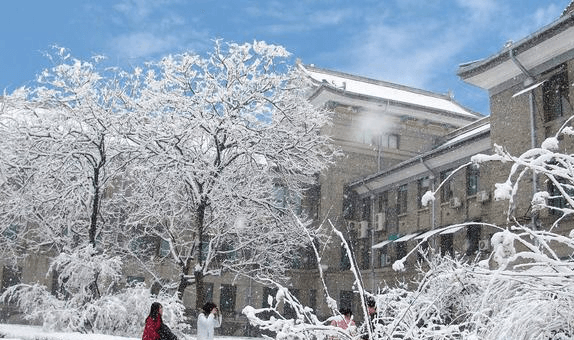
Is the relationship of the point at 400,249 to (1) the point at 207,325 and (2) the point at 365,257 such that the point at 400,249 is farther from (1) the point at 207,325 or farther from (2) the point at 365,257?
(1) the point at 207,325

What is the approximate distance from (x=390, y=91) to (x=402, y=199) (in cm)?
1367

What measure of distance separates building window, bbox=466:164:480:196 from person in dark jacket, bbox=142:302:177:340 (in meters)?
20.5

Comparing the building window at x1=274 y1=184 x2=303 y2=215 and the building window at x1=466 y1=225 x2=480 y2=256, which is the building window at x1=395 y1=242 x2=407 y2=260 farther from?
the building window at x1=274 y1=184 x2=303 y2=215

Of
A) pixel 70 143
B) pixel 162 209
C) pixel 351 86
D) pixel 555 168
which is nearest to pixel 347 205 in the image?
pixel 351 86

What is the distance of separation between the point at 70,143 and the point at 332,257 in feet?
71.5

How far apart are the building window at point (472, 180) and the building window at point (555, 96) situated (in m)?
7.41

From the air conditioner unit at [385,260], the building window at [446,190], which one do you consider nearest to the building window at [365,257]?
the air conditioner unit at [385,260]

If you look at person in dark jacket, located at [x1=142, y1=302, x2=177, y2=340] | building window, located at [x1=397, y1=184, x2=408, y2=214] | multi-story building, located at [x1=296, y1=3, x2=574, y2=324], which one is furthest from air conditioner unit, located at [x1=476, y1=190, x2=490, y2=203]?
person in dark jacket, located at [x1=142, y1=302, x2=177, y2=340]

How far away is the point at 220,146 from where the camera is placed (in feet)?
55.6

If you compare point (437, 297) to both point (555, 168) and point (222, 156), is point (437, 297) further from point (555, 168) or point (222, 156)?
point (222, 156)

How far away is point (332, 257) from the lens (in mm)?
36250

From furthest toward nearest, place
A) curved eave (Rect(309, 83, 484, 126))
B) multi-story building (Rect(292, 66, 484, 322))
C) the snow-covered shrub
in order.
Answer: curved eave (Rect(309, 83, 484, 126)), multi-story building (Rect(292, 66, 484, 322)), the snow-covered shrub

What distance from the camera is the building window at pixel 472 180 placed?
2652cm

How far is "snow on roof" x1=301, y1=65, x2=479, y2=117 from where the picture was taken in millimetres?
41719
